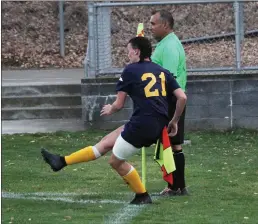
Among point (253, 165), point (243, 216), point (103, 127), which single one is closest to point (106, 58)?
point (103, 127)

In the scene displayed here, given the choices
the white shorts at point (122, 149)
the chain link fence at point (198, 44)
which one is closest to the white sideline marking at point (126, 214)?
the white shorts at point (122, 149)

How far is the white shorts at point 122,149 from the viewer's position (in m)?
7.47

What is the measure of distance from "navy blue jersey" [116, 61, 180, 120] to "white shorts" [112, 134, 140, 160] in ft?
0.90

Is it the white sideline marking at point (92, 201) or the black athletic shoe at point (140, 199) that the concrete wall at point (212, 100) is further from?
the black athletic shoe at point (140, 199)

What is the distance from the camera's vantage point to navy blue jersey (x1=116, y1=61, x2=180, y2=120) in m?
7.46

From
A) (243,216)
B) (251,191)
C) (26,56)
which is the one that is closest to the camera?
(243,216)

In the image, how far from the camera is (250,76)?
1322cm

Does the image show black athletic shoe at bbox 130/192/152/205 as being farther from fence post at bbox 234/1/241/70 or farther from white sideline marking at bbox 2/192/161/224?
fence post at bbox 234/1/241/70

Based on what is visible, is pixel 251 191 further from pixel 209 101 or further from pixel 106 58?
pixel 106 58

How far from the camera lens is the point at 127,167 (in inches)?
302

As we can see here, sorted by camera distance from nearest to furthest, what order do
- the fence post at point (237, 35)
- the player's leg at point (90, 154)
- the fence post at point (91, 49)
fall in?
the player's leg at point (90, 154)
the fence post at point (237, 35)
the fence post at point (91, 49)

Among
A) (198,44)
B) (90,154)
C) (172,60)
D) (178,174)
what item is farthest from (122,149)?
(198,44)

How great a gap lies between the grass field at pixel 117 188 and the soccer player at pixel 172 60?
218 millimetres

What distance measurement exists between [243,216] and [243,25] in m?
7.47
